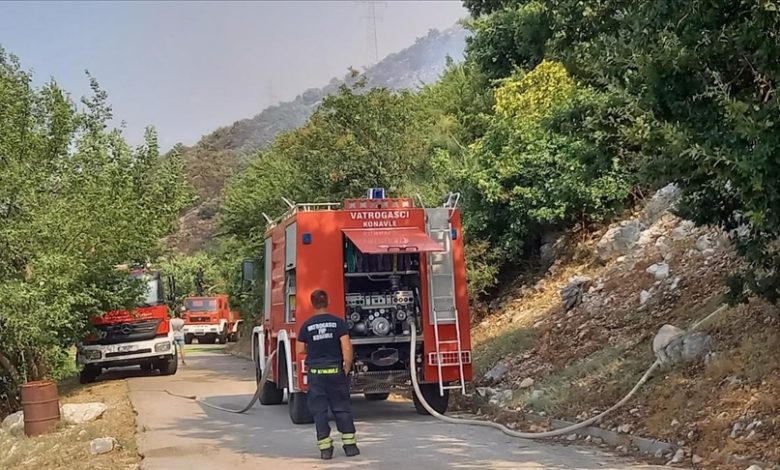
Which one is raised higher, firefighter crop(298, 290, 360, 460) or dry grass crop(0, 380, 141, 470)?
firefighter crop(298, 290, 360, 460)

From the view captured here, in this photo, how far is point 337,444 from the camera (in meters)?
10.9

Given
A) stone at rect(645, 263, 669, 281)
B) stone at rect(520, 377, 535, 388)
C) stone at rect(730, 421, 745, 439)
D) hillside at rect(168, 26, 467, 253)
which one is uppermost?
hillside at rect(168, 26, 467, 253)

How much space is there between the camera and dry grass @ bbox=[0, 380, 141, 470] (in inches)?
419

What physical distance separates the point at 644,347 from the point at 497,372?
10.8 ft

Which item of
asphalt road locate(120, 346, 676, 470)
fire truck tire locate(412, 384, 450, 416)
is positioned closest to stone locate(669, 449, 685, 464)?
asphalt road locate(120, 346, 676, 470)

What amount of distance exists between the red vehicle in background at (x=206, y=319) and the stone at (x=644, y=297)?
122ft

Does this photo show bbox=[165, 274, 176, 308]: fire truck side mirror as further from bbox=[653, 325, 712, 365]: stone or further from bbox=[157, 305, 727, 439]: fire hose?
bbox=[653, 325, 712, 365]: stone

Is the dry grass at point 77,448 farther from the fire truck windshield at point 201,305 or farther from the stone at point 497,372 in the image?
the fire truck windshield at point 201,305

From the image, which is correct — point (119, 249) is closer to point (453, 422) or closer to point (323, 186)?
point (323, 186)

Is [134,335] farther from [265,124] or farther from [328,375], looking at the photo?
[265,124]

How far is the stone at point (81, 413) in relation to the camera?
1401cm

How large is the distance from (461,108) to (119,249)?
13.6 meters

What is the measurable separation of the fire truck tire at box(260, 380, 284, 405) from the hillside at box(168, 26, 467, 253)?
46.6m

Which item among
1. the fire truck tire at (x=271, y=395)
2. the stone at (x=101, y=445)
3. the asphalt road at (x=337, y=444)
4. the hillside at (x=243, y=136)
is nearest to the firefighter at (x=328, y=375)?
the asphalt road at (x=337, y=444)
